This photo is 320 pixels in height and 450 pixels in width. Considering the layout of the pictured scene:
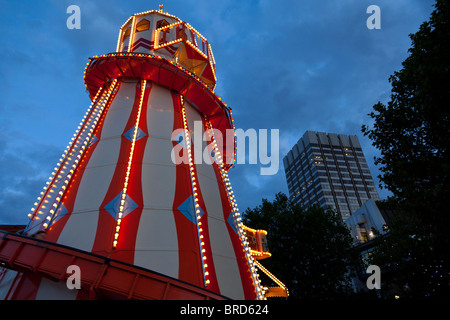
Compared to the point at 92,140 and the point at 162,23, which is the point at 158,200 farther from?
the point at 162,23

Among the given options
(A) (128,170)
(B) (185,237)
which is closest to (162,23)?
(A) (128,170)

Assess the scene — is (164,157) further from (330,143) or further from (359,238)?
(330,143)

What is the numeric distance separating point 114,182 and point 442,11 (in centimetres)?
1187

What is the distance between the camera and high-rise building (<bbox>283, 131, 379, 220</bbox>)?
8764cm

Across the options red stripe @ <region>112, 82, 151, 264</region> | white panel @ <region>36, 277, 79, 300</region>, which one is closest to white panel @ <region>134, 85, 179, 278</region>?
red stripe @ <region>112, 82, 151, 264</region>

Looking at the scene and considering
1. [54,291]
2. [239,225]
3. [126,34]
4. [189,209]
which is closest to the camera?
[54,291]

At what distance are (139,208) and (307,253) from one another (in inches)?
740

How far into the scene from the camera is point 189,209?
892 centimetres

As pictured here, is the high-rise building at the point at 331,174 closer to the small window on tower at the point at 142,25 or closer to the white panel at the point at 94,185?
the small window on tower at the point at 142,25

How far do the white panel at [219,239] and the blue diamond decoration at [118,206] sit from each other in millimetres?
2737

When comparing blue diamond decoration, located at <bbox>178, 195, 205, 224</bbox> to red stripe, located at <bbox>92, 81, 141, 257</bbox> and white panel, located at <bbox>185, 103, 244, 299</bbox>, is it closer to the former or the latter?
white panel, located at <bbox>185, 103, 244, 299</bbox>

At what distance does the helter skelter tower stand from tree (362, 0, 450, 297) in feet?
19.9

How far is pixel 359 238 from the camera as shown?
1457 inches

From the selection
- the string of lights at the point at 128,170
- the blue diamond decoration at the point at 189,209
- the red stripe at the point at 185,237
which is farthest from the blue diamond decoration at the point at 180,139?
the blue diamond decoration at the point at 189,209
